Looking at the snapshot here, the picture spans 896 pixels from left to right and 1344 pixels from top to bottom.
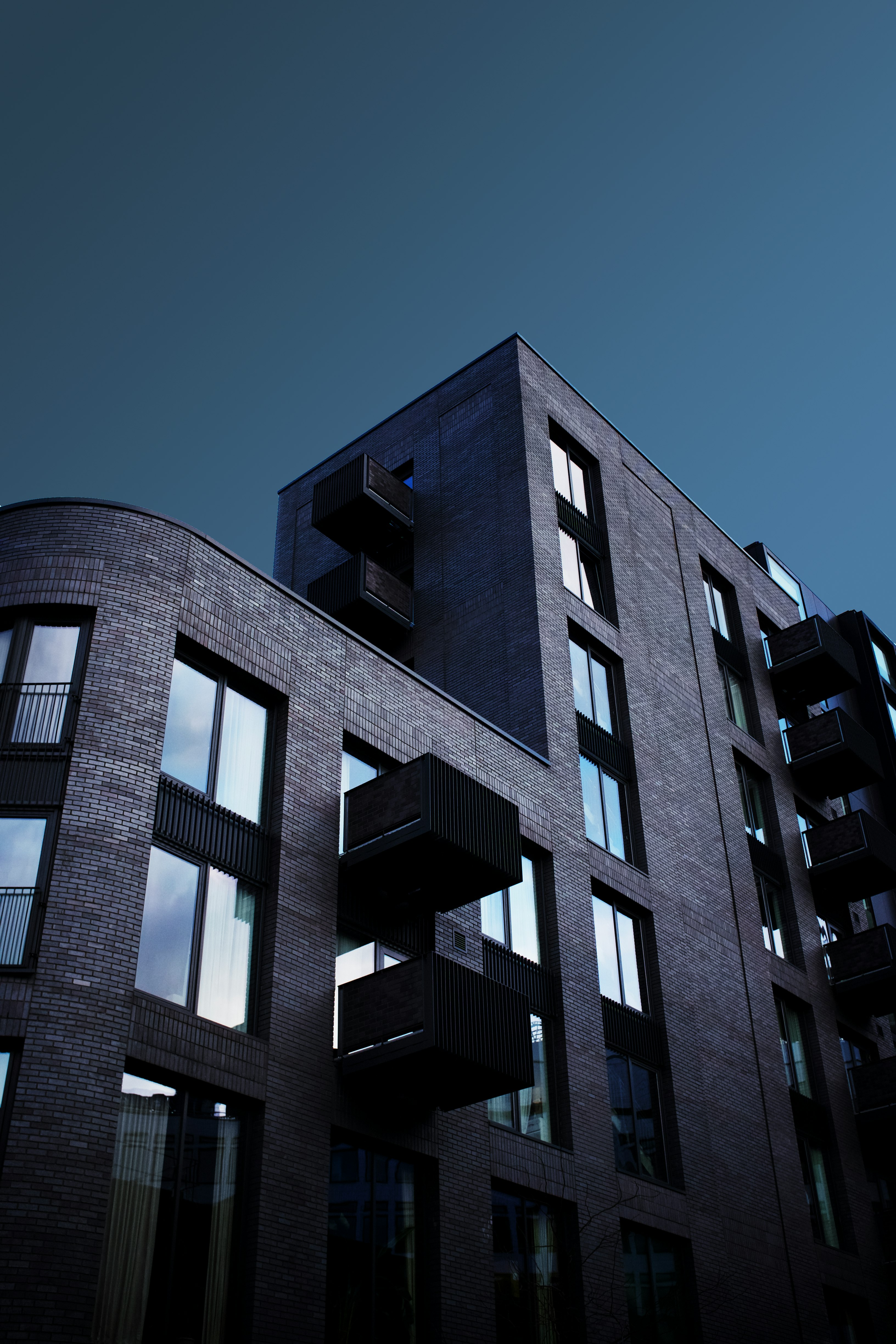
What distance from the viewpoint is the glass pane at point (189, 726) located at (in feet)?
66.5

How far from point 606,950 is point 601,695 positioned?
689cm

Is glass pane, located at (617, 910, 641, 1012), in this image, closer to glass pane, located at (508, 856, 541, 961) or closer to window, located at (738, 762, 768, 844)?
glass pane, located at (508, 856, 541, 961)

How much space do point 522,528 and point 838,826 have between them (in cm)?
1314

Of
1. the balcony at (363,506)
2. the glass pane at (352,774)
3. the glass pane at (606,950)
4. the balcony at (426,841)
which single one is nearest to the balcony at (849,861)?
the glass pane at (606,950)

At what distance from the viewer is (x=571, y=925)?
26.4m

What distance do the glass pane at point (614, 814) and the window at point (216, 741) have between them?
10266mm

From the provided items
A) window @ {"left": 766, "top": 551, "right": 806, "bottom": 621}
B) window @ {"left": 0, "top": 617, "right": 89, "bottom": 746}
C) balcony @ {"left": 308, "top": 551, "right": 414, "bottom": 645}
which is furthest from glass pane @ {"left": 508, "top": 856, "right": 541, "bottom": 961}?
window @ {"left": 766, "top": 551, "right": 806, "bottom": 621}

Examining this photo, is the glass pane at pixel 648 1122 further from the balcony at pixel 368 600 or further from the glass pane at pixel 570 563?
the balcony at pixel 368 600

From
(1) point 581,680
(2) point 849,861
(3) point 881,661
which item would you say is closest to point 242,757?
(1) point 581,680

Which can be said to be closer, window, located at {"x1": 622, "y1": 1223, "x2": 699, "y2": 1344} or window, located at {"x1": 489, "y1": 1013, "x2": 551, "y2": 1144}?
window, located at {"x1": 489, "y1": 1013, "x2": 551, "y2": 1144}

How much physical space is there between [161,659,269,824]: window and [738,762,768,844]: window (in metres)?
17.9

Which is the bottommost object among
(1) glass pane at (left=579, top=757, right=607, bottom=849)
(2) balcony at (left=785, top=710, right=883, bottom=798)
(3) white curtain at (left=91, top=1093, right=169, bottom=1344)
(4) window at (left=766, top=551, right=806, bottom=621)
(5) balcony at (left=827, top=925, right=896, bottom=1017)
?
(3) white curtain at (left=91, top=1093, right=169, bottom=1344)

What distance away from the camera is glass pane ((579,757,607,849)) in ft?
94.9

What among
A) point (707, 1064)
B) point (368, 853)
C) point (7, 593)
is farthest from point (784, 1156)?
point (7, 593)
